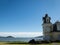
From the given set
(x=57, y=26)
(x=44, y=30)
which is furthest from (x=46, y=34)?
(x=57, y=26)

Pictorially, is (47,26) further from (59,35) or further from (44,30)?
(59,35)

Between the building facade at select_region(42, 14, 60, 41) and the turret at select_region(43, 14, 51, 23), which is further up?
the turret at select_region(43, 14, 51, 23)

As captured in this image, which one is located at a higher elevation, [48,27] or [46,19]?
[46,19]

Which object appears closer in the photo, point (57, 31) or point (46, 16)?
point (57, 31)

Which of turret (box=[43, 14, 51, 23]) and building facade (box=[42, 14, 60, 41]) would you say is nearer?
building facade (box=[42, 14, 60, 41])

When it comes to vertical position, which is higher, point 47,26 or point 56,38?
point 47,26

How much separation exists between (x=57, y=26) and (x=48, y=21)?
10.9ft

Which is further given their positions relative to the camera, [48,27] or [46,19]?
[46,19]

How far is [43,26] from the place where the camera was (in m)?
47.5

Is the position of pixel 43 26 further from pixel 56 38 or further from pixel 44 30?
pixel 56 38

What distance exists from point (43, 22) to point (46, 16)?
221 cm

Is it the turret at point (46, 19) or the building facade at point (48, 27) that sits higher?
the turret at point (46, 19)

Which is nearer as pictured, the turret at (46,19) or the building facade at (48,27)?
the building facade at (48,27)

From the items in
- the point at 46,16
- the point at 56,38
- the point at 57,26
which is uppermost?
the point at 46,16
